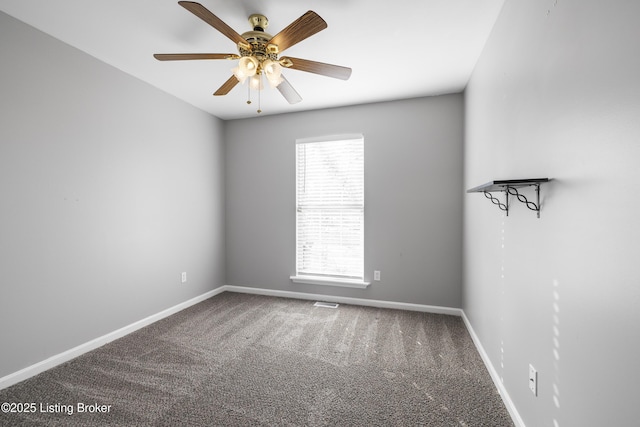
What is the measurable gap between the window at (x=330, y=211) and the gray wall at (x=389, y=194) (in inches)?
4.4

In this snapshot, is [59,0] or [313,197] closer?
[59,0]

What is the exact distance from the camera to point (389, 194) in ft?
11.3

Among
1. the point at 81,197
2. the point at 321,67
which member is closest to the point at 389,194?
the point at 321,67

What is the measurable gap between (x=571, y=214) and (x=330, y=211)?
2773 mm

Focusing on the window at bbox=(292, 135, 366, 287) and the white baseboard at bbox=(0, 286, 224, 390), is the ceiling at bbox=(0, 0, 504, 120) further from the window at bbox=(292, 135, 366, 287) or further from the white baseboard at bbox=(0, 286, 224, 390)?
the white baseboard at bbox=(0, 286, 224, 390)

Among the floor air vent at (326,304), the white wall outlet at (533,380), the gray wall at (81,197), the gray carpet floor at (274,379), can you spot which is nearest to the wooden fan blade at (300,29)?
the gray wall at (81,197)

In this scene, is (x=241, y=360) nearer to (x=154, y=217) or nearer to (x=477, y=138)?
(x=154, y=217)

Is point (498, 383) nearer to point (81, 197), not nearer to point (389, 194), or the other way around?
point (389, 194)

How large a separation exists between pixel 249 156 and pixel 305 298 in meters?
2.16

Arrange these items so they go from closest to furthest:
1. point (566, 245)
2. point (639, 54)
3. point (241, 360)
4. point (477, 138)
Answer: point (639, 54) < point (566, 245) < point (241, 360) < point (477, 138)

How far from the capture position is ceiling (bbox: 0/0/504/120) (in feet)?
6.08

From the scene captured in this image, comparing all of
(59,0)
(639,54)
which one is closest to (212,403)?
(639,54)

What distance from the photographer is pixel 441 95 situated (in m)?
3.25

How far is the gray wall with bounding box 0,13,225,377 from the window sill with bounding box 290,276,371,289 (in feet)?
4.67
